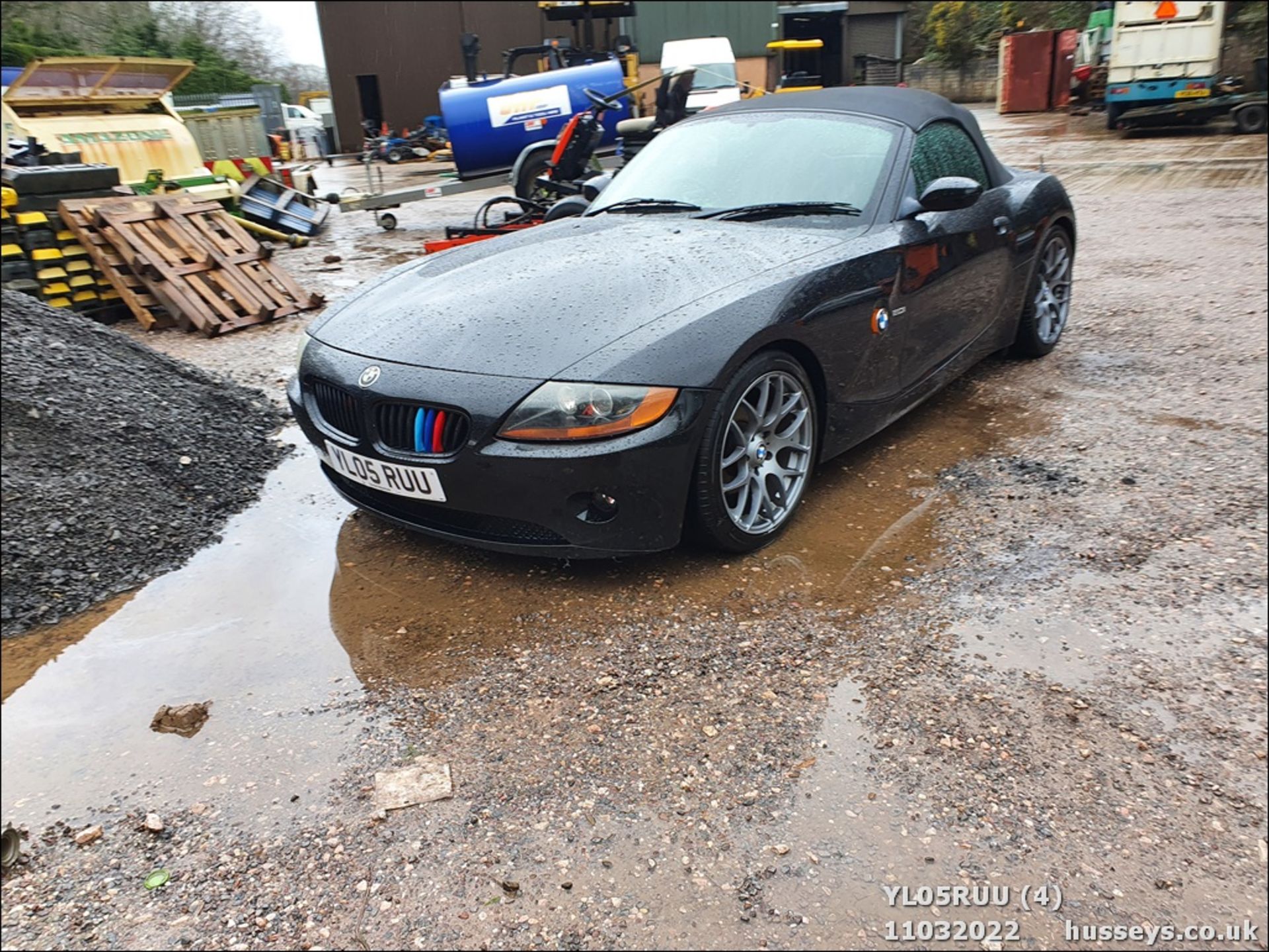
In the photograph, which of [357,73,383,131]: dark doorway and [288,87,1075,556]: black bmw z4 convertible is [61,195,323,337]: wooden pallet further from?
[357,73,383,131]: dark doorway

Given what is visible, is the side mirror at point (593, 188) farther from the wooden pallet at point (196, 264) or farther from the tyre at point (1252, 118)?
the tyre at point (1252, 118)

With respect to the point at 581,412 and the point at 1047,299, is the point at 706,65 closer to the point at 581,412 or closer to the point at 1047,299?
the point at 1047,299

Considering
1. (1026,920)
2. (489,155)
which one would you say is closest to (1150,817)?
(1026,920)

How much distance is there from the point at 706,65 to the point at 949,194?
18022 millimetres

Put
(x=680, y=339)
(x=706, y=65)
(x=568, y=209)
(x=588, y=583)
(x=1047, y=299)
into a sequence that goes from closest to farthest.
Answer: (x=680, y=339), (x=588, y=583), (x=568, y=209), (x=1047, y=299), (x=706, y=65)

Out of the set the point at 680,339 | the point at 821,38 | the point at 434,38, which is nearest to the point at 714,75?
the point at 821,38

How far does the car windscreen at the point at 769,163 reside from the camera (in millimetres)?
4102

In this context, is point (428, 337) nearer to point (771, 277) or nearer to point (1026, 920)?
point (771, 277)

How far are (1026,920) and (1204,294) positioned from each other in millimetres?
6286

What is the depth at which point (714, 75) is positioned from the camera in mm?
19047

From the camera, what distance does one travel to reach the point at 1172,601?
→ 302 cm

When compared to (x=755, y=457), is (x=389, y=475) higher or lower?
higher

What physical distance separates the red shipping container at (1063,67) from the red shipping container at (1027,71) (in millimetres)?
142

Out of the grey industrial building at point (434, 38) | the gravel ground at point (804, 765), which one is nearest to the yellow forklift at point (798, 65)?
the grey industrial building at point (434, 38)
